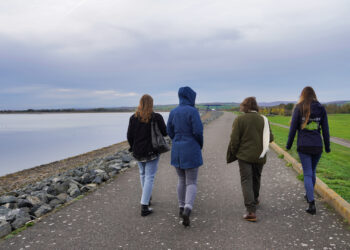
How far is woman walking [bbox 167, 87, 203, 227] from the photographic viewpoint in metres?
4.41

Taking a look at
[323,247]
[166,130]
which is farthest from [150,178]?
[323,247]

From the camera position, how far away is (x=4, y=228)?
171 inches

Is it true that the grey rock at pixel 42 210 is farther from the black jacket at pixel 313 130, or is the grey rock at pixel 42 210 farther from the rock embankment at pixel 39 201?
the black jacket at pixel 313 130

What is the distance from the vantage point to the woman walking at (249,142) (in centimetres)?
452

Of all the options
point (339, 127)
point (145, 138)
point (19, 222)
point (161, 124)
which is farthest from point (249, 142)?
point (339, 127)

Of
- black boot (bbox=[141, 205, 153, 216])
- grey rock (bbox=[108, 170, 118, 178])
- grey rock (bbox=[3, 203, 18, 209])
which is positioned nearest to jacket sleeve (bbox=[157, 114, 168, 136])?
black boot (bbox=[141, 205, 153, 216])

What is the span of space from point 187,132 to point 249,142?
103cm

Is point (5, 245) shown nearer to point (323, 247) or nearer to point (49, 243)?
point (49, 243)

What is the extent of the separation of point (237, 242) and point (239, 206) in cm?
146

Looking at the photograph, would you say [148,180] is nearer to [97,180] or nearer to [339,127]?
[97,180]

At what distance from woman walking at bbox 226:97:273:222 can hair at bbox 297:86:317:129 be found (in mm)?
679

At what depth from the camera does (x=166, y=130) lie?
16.1ft

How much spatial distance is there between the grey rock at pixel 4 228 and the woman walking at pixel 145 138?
214 centimetres

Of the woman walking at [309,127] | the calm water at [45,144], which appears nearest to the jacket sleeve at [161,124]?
the woman walking at [309,127]
